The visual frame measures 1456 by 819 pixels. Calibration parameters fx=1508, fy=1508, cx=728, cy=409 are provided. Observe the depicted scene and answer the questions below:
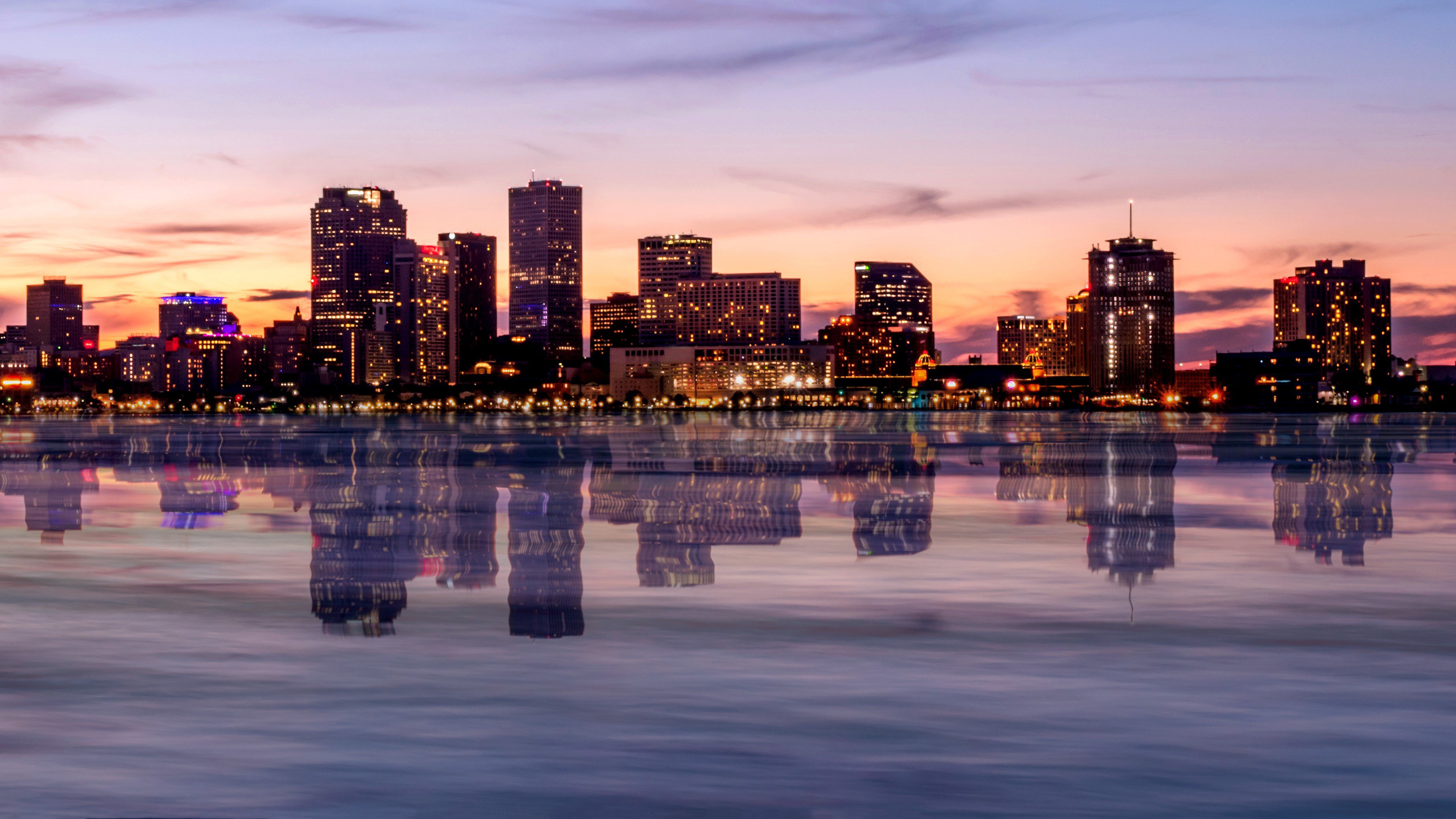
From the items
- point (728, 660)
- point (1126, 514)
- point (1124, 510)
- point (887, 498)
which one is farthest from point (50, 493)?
point (728, 660)

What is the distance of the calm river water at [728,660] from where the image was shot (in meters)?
9.06

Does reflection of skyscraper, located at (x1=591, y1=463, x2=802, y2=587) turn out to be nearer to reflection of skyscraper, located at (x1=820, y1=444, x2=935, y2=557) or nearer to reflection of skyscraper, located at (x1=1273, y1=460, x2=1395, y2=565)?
reflection of skyscraper, located at (x1=820, y1=444, x2=935, y2=557)

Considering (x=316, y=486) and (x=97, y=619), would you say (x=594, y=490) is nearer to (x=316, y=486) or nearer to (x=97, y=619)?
(x=316, y=486)

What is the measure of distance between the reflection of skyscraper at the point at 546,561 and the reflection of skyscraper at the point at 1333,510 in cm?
1087

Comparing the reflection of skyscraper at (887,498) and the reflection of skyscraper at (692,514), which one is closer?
the reflection of skyscraper at (692,514)

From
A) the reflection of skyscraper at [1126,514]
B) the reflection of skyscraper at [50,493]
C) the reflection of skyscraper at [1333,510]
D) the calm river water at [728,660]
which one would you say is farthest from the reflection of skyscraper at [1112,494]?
the reflection of skyscraper at [50,493]

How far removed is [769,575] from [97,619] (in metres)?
8.12

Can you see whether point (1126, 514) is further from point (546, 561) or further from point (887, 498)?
point (546, 561)

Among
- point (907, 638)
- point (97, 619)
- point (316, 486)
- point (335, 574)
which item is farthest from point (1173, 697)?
point (316, 486)

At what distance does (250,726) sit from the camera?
34.8 feet

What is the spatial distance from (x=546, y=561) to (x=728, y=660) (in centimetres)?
860

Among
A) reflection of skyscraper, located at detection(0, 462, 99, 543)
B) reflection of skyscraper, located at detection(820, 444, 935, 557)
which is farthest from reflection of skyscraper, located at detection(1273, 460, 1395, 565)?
reflection of skyscraper, located at detection(0, 462, 99, 543)

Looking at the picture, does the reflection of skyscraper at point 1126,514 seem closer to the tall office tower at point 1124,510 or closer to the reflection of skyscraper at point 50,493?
the tall office tower at point 1124,510

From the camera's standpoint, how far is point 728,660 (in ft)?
43.3
